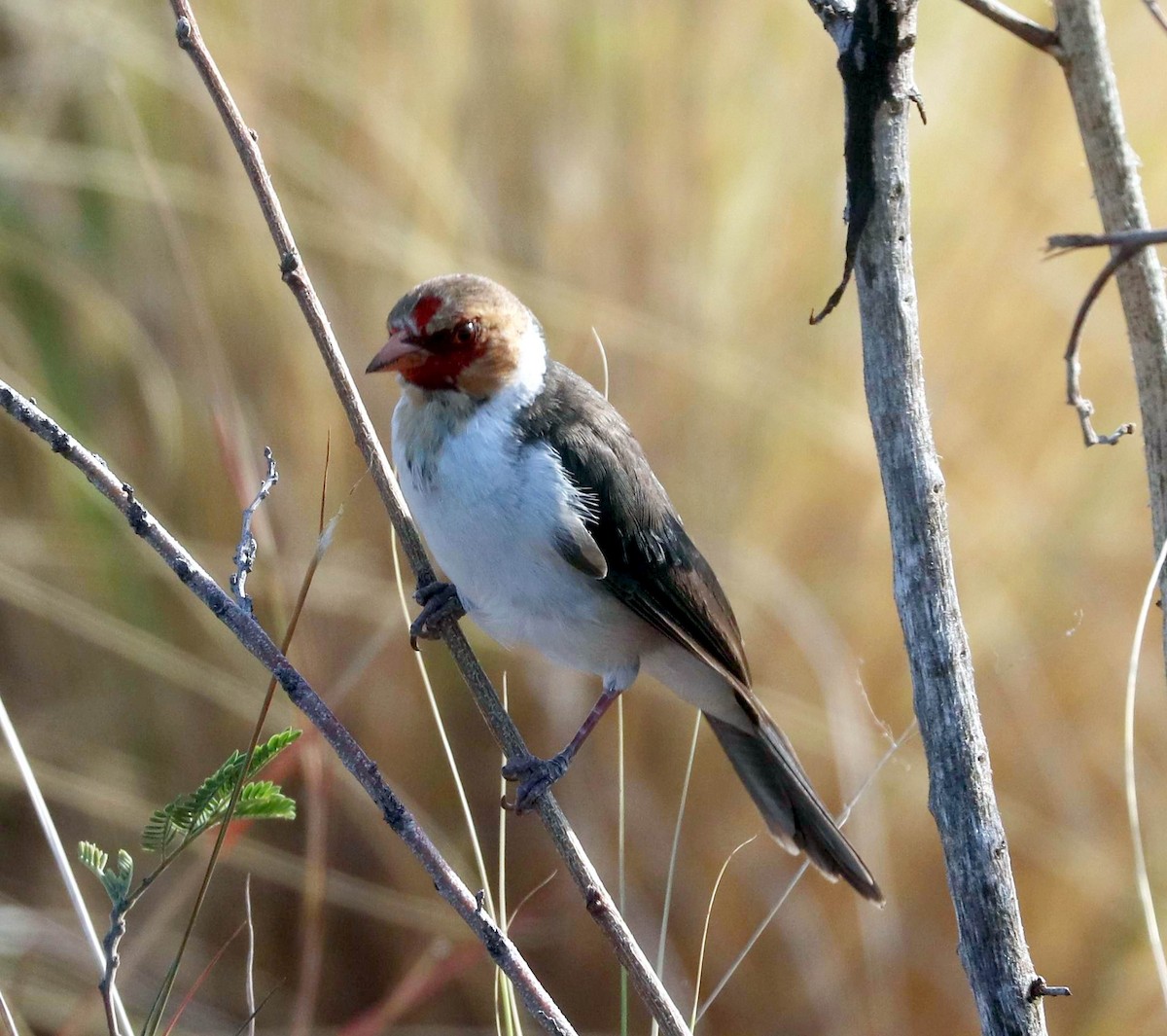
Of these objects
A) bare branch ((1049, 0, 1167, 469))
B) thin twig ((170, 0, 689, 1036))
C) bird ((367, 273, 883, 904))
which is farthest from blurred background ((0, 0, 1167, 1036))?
bare branch ((1049, 0, 1167, 469))

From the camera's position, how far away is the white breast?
193 cm

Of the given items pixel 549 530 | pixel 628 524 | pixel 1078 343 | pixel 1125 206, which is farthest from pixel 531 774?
pixel 1125 206

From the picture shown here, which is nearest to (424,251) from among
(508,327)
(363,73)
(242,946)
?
(363,73)

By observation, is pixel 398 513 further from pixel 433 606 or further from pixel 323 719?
pixel 323 719

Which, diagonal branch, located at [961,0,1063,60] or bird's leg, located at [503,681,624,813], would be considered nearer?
diagonal branch, located at [961,0,1063,60]

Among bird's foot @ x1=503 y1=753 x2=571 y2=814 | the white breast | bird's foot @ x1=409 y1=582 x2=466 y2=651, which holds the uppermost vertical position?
the white breast

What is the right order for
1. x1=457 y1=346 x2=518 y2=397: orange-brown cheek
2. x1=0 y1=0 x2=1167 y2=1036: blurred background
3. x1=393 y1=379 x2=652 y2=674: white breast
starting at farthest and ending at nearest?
1. x1=0 y1=0 x2=1167 y2=1036: blurred background
2. x1=457 y1=346 x2=518 y2=397: orange-brown cheek
3. x1=393 y1=379 x2=652 y2=674: white breast

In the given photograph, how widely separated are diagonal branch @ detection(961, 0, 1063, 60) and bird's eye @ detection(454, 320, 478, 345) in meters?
0.92

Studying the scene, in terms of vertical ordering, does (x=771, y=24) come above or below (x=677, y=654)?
above

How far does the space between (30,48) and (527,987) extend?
2.61 m

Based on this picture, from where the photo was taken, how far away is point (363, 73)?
2951 millimetres

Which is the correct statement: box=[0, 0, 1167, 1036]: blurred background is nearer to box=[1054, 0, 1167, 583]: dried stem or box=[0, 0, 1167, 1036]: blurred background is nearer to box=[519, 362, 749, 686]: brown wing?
box=[519, 362, 749, 686]: brown wing

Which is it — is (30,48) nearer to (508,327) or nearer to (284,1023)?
(508,327)

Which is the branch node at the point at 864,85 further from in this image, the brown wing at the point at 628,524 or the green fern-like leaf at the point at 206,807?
the brown wing at the point at 628,524
